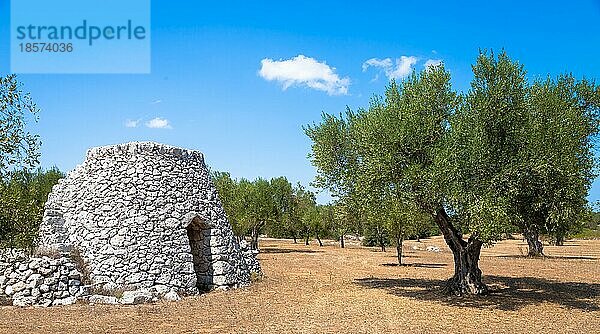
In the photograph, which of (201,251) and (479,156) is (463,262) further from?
(201,251)

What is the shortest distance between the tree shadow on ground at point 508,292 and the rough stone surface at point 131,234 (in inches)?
258

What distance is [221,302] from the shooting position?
16906 mm

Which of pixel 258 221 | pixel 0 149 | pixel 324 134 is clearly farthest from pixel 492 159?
pixel 258 221

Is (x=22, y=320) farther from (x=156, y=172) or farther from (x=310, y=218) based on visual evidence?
(x=310, y=218)

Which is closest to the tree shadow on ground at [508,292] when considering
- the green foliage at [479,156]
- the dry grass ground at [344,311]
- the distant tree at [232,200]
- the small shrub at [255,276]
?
the dry grass ground at [344,311]

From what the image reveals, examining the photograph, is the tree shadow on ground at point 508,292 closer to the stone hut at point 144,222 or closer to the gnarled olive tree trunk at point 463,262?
the gnarled olive tree trunk at point 463,262

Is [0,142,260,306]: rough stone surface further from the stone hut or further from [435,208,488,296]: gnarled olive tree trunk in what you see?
[435,208,488,296]: gnarled olive tree trunk

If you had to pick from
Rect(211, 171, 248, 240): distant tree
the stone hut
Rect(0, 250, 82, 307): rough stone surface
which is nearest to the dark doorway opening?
the stone hut

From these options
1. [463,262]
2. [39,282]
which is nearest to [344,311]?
[463,262]

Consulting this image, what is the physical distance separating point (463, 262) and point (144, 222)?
36.5 ft

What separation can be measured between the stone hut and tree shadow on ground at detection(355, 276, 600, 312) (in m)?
6.50

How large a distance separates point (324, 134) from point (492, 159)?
257 inches

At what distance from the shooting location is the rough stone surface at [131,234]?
16547mm

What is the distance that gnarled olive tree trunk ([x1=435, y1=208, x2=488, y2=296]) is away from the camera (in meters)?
17.9
